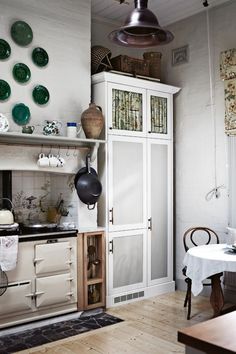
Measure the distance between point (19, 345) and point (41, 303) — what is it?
1.62 ft

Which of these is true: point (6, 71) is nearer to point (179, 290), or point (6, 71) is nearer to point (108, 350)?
point (108, 350)

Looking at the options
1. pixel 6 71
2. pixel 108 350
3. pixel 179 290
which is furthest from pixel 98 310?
pixel 6 71

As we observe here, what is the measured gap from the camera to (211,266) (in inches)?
135

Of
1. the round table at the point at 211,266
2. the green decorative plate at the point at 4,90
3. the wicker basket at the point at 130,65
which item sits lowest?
the round table at the point at 211,266

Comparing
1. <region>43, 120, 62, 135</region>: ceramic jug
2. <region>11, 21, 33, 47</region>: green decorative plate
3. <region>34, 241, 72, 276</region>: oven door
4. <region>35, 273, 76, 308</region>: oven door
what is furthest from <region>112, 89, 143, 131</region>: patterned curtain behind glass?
<region>35, 273, 76, 308</region>: oven door

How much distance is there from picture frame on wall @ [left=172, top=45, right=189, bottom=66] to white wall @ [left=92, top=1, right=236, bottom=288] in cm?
5

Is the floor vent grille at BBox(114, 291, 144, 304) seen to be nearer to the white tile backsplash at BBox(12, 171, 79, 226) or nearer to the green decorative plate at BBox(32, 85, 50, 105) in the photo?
the white tile backsplash at BBox(12, 171, 79, 226)

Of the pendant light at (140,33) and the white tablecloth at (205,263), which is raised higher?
the pendant light at (140,33)

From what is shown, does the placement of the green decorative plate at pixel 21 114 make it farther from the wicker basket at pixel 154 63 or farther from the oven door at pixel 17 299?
the wicker basket at pixel 154 63

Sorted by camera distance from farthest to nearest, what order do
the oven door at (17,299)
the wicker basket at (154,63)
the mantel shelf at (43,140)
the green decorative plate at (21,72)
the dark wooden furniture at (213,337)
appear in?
1. the wicker basket at (154,63)
2. the green decorative plate at (21,72)
3. the mantel shelf at (43,140)
4. the oven door at (17,299)
5. the dark wooden furniture at (213,337)

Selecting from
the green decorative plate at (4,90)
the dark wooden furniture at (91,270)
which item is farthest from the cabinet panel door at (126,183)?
the green decorative plate at (4,90)

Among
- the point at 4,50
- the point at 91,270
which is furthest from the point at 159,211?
the point at 4,50

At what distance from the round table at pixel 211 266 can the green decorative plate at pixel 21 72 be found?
2.26m

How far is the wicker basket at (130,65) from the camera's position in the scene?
454 cm
